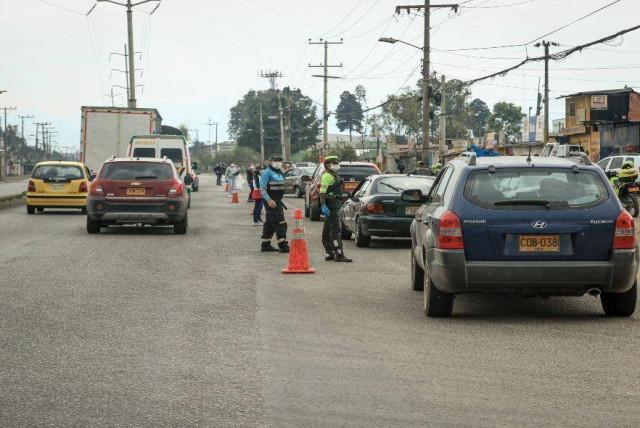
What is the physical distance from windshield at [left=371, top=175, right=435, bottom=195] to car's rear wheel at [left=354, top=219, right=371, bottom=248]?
2.40 ft

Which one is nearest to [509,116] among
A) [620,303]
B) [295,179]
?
[295,179]

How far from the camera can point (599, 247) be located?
999 centimetres

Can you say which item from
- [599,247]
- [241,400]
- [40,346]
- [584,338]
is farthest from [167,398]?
[599,247]

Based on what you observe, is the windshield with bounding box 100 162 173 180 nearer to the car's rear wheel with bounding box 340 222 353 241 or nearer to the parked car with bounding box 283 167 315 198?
the car's rear wheel with bounding box 340 222 353 241

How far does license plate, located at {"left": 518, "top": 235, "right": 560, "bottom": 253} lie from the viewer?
9.97 m

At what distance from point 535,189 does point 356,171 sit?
60.9 feet

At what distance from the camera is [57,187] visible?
30.9m

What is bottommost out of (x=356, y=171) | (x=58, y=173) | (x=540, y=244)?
(x=540, y=244)

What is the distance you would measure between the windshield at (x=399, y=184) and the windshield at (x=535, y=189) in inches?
381

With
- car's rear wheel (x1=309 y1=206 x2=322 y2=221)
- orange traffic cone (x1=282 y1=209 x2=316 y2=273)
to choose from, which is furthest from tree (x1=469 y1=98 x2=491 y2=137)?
orange traffic cone (x1=282 y1=209 x2=316 y2=273)

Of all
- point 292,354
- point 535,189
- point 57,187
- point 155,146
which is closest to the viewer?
point 292,354

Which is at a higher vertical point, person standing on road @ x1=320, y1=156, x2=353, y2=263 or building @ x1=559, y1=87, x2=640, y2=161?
building @ x1=559, y1=87, x2=640, y2=161

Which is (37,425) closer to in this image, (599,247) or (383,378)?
(383,378)

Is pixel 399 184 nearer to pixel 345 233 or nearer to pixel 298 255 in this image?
pixel 345 233
